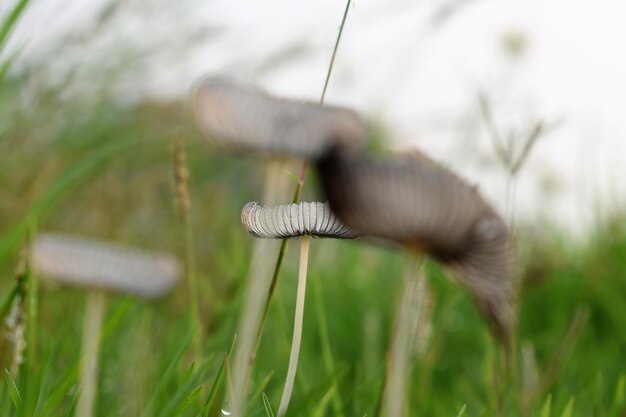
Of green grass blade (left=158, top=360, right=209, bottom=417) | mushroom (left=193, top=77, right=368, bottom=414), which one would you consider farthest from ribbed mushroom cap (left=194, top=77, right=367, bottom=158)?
green grass blade (left=158, top=360, right=209, bottom=417)

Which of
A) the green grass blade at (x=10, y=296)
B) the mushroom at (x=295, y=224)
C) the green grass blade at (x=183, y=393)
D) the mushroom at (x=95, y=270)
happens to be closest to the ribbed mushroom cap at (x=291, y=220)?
the mushroom at (x=295, y=224)

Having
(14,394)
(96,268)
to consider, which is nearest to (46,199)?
(96,268)

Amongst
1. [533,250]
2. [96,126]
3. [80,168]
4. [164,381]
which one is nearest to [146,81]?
[96,126]

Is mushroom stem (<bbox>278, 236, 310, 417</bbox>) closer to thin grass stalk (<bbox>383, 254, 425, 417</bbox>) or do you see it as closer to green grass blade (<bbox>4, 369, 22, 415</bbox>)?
thin grass stalk (<bbox>383, 254, 425, 417</bbox>)

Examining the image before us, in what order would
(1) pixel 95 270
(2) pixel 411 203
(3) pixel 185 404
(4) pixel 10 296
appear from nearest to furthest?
(2) pixel 411 203 < (3) pixel 185 404 < (4) pixel 10 296 < (1) pixel 95 270

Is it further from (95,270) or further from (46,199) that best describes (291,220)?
(46,199)
